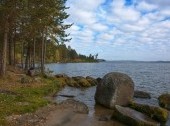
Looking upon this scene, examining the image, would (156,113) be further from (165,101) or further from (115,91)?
(165,101)

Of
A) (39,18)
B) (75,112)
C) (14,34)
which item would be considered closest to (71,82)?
(14,34)

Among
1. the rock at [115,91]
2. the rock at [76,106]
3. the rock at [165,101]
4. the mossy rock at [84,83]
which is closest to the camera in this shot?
the rock at [76,106]

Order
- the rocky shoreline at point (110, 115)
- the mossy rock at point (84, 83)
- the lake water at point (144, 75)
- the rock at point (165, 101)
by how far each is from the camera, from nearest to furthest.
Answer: the rocky shoreline at point (110, 115) < the rock at point (165, 101) < the mossy rock at point (84, 83) < the lake water at point (144, 75)

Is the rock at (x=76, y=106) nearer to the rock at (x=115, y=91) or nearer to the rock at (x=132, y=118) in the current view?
the rock at (x=132, y=118)

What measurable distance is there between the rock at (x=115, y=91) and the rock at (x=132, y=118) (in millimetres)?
4216

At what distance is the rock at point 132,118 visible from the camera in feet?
59.3

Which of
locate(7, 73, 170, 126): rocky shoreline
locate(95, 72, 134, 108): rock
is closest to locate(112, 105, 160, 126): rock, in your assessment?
locate(7, 73, 170, 126): rocky shoreline

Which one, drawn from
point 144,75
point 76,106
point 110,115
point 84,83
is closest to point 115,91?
point 110,115

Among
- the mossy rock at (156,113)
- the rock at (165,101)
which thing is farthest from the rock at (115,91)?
the mossy rock at (156,113)

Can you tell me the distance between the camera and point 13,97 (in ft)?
70.4

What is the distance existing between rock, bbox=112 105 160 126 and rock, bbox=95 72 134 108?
166 inches

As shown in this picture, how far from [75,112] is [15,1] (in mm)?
11780

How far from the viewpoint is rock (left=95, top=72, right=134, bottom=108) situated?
81.4 feet

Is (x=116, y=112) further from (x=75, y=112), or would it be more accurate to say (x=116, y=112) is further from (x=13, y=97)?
(x=13, y=97)
